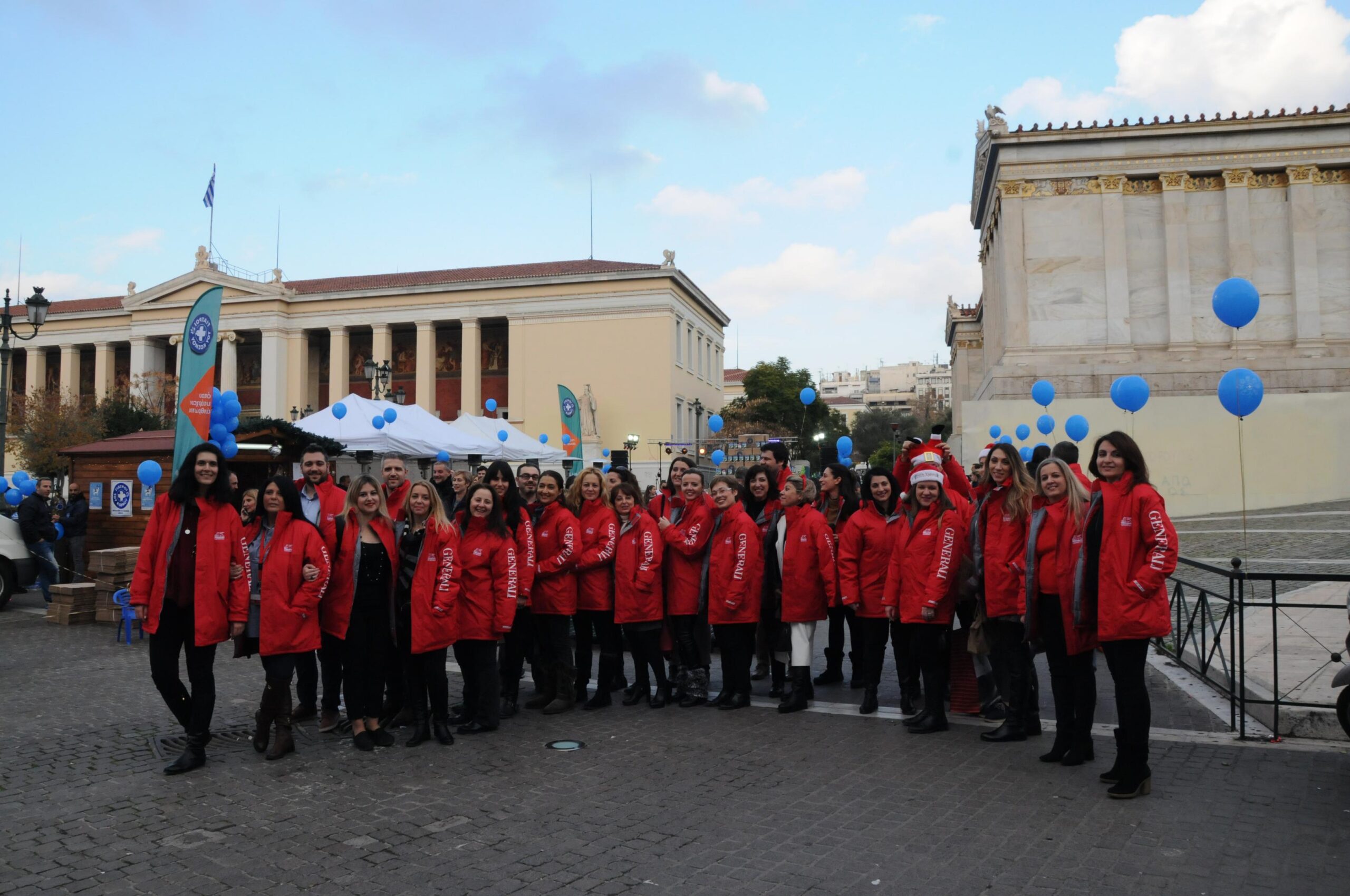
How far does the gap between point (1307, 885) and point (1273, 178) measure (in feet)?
101

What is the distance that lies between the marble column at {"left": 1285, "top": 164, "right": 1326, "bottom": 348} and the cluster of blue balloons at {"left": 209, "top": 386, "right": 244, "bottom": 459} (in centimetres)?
2904

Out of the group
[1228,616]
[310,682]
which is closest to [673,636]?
[310,682]

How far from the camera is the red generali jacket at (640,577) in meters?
7.38

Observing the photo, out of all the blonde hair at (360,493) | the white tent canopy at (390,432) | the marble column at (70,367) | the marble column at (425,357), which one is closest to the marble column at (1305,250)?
the white tent canopy at (390,432)

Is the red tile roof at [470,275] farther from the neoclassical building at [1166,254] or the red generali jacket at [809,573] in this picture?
the red generali jacket at [809,573]

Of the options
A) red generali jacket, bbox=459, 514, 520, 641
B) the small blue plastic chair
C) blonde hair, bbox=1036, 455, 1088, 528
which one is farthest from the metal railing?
the small blue plastic chair

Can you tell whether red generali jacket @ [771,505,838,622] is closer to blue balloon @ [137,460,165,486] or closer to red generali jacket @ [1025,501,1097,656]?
red generali jacket @ [1025,501,1097,656]

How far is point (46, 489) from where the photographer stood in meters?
13.7

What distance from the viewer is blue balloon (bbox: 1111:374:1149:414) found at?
14727 millimetres

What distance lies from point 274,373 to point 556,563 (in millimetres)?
57448

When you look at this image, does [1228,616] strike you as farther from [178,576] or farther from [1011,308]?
[1011,308]

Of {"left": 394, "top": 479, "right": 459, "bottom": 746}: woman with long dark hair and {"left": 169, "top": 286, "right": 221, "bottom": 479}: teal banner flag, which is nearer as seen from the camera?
{"left": 394, "top": 479, "right": 459, "bottom": 746}: woman with long dark hair

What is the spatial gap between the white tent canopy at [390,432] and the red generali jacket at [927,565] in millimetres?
12559

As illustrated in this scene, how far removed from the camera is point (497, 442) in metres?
23.5
